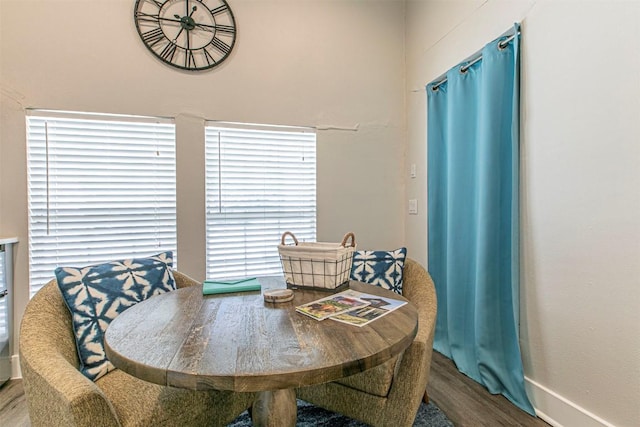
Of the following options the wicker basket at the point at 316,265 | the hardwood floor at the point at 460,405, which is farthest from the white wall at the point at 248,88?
the wicker basket at the point at 316,265

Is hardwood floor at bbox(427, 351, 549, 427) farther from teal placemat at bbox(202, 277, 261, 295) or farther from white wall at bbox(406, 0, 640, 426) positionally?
teal placemat at bbox(202, 277, 261, 295)

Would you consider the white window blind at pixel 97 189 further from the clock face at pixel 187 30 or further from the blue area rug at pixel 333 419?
the blue area rug at pixel 333 419

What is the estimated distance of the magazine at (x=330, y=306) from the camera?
1093 millimetres

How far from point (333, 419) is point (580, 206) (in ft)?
5.13

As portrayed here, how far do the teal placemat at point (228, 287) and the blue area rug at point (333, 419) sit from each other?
0.73 metres

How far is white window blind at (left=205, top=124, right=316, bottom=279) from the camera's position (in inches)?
96.4

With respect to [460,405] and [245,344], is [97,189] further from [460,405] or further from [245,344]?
[460,405]

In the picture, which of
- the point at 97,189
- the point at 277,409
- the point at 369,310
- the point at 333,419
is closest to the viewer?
the point at 277,409

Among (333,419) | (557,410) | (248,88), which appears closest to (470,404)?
(557,410)

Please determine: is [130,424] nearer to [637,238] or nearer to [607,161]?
[637,238]

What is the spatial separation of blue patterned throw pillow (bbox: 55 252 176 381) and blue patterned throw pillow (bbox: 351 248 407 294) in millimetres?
1037

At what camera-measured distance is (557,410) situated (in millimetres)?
1614

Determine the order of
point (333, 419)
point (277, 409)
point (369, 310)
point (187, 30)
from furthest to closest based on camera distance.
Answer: point (187, 30), point (333, 419), point (369, 310), point (277, 409)

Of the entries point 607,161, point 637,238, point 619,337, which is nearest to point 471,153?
point 607,161
